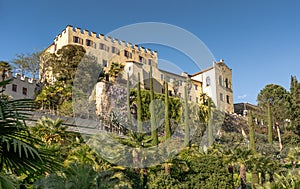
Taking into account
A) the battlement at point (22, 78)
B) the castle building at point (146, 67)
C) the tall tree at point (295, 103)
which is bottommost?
the tall tree at point (295, 103)

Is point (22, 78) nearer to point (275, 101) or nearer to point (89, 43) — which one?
point (89, 43)

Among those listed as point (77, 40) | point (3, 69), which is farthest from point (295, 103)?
point (3, 69)

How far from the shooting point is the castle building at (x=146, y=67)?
158 ft

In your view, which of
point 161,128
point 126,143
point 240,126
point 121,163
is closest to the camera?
point 121,163

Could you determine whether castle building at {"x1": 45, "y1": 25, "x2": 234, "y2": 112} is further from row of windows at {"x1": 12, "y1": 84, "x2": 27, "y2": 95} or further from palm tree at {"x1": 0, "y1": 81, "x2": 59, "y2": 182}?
palm tree at {"x1": 0, "y1": 81, "x2": 59, "y2": 182}

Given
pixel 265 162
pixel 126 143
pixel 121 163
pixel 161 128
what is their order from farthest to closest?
pixel 161 128
pixel 265 162
pixel 126 143
pixel 121 163

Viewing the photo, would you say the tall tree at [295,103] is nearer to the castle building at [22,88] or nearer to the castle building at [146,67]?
the castle building at [146,67]

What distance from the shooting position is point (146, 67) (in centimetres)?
5103

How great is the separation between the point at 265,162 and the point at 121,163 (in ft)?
45.5

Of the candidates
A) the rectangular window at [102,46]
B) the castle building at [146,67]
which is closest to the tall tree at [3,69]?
the castle building at [146,67]

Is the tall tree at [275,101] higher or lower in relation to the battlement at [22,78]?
lower

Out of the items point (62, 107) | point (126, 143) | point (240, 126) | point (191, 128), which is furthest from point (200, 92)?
point (126, 143)

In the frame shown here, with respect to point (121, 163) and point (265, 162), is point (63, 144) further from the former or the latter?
point (265, 162)

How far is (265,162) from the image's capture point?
1146 inches
